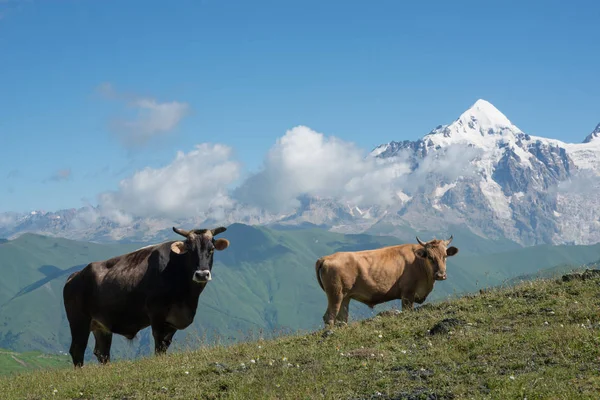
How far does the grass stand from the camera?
1202 cm

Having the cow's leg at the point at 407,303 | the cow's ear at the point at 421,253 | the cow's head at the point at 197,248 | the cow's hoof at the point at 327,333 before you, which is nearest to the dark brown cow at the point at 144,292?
the cow's head at the point at 197,248

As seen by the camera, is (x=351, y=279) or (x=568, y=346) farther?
(x=351, y=279)

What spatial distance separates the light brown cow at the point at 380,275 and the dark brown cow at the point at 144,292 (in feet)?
13.9

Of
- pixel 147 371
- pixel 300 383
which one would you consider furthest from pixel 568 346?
pixel 147 371

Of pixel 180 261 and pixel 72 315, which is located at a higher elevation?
pixel 180 261

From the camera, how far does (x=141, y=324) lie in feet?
66.2

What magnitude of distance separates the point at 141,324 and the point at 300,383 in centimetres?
881

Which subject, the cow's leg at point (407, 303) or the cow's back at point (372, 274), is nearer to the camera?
the cow's back at point (372, 274)

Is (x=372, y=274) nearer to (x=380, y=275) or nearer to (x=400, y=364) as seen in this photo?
(x=380, y=275)

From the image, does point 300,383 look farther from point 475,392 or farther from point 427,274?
point 427,274

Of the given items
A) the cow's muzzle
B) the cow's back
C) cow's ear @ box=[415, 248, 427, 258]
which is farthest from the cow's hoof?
cow's ear @ box=[415, 248, 427, 258]

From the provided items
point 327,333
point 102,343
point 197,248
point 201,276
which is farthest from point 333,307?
point 102,343

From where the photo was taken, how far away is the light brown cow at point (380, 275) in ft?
75.4

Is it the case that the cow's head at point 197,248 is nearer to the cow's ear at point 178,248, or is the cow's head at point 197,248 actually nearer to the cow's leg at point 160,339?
the cow's ear at point 178,248
